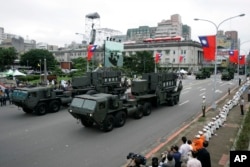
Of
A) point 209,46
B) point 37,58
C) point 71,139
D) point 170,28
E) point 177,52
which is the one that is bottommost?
point 71,139

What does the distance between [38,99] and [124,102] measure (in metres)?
6.30

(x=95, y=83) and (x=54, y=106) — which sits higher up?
(x=95, y=83)

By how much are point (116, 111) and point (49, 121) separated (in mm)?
4827

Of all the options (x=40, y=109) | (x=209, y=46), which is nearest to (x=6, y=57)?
(x=40, y=109)

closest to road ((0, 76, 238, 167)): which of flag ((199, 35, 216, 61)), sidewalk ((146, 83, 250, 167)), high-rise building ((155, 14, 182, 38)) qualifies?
sidewalk ((146, 83, 250, 167))

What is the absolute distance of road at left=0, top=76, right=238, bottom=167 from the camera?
10863 mm

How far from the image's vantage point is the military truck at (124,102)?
1420cm

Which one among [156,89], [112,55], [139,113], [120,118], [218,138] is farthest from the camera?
[112,55]

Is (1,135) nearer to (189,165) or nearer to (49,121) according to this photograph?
(49,121)

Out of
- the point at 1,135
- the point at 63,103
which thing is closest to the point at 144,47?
the point at 63,103

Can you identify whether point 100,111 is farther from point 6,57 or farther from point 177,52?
point 177,52

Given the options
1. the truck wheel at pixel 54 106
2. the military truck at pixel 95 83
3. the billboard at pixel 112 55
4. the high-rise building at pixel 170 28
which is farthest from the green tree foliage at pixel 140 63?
the high-rise building at pixel 170 28

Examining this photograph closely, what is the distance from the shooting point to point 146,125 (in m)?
16.3

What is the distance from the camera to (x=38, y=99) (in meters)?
19.2
